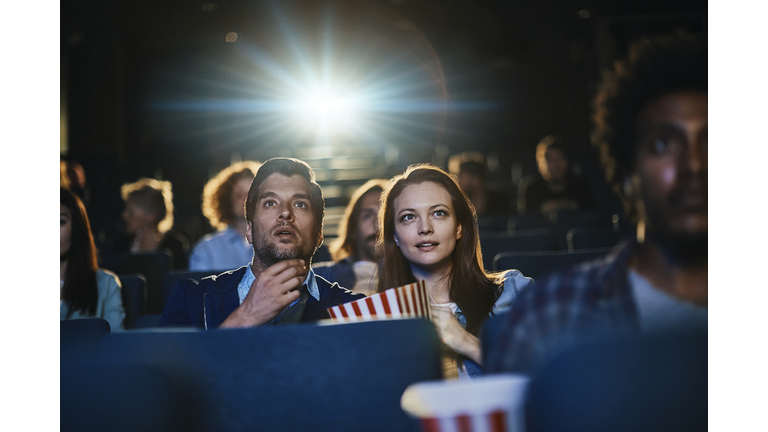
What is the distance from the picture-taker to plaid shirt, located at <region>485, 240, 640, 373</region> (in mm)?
822

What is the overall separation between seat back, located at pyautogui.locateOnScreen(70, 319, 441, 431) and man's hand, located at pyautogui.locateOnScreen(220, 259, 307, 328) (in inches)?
8.9

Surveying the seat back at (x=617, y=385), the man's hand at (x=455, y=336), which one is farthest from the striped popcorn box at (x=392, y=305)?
the seat back at (x=617, y=385)

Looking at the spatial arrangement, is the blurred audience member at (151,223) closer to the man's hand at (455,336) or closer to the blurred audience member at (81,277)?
the blurred audience member at (81,277)

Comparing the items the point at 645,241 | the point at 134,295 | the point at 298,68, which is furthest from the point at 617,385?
the point at 298,68

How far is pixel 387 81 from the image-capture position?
10.3 m

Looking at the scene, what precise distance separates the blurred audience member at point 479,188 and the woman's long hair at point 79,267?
2096 mm

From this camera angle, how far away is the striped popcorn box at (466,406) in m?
0.55

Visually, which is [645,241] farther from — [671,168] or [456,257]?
[456,257]

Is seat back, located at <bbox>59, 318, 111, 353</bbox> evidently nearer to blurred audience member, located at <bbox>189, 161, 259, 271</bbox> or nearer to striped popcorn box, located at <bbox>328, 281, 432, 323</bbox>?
striped popcorn box, located at <bbox>328, 281, 432, 323</bbox>

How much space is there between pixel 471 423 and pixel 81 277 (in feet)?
4.23

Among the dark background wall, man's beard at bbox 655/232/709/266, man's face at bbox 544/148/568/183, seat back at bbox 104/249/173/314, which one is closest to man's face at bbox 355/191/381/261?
man's beard at bbox 655/232/709/266

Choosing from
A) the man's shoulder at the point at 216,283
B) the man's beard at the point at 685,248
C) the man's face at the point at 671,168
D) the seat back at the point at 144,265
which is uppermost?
the man's face at the point at 671,168

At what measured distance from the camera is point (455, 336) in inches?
41.1
